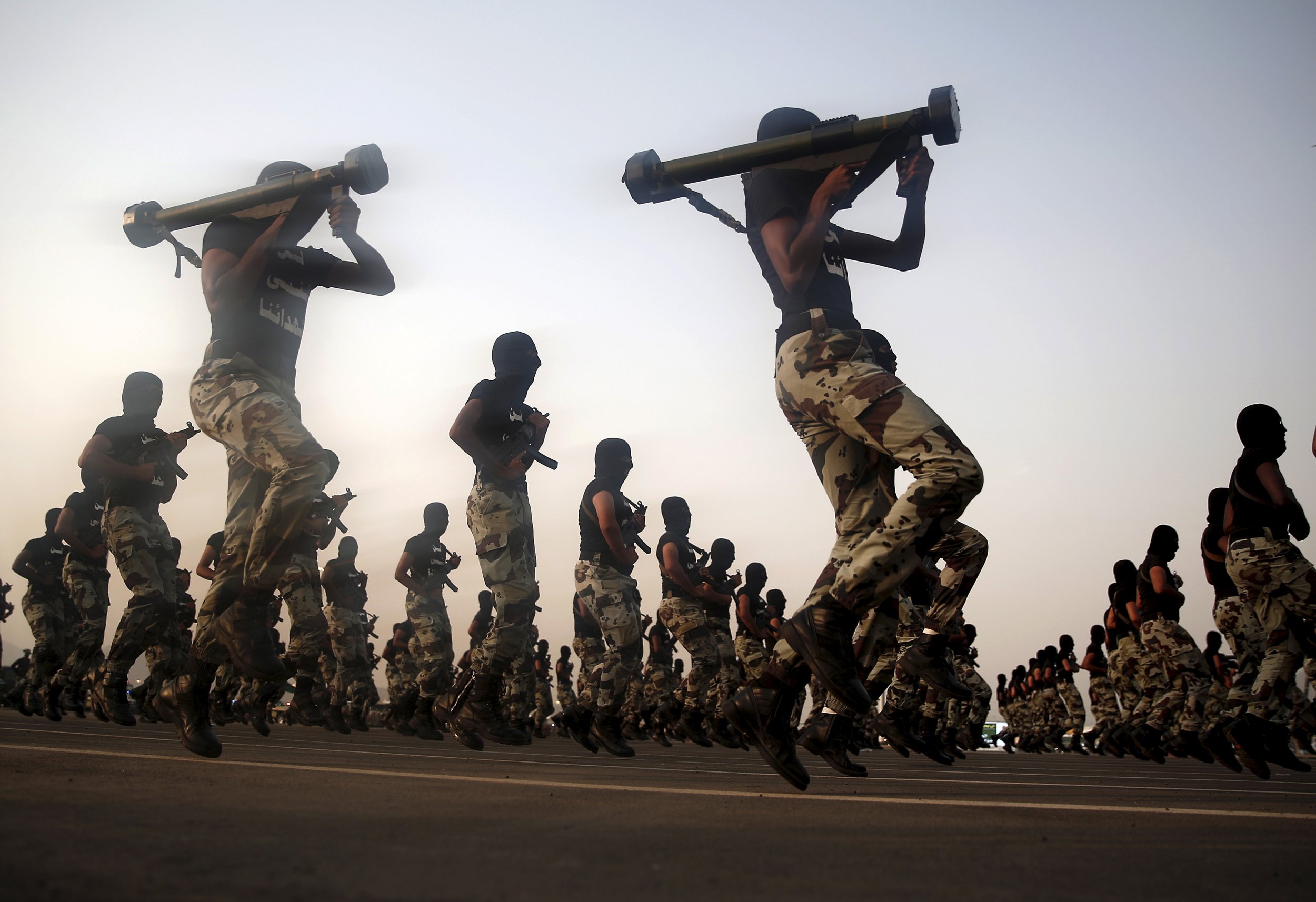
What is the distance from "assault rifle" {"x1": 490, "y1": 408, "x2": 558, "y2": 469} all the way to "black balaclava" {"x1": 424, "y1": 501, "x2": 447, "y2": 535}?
4.43 meters

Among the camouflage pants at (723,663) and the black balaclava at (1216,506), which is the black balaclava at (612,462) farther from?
the black balaclava at (1216,506)

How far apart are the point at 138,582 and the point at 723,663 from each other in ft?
19.5

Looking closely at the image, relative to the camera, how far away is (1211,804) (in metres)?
3.17

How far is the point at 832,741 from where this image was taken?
4.37 m

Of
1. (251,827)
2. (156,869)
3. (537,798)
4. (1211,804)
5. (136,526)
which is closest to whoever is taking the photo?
(156,869)

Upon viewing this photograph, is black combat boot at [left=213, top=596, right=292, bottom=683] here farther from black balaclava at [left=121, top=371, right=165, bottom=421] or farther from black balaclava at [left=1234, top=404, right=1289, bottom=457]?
black balaclava at [left=1234, top=404, right=1289, bottom=457]

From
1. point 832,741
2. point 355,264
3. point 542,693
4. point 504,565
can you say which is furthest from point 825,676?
point 542,693

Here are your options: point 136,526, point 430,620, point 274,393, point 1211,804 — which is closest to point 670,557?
point 430,620

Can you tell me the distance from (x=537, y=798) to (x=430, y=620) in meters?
8.46

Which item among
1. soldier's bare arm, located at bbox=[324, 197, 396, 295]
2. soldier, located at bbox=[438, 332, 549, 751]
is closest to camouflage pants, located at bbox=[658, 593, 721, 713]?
soldier, located at bbox=[438, 332, 549, 751]

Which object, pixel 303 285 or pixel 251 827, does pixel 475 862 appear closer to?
pixel 251 827

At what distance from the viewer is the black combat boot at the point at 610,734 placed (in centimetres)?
751

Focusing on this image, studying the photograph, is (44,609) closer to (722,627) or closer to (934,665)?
(722,627)

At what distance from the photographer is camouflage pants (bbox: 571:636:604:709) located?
8844 mm
